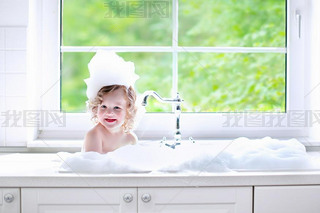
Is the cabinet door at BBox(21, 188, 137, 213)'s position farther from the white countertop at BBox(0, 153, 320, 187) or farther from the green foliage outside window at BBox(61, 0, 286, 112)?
the green foliage outside window at BBox(61, 0, 286, 112)

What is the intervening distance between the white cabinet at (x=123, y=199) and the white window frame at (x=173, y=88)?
1.98 ft

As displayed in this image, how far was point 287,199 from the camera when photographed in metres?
1.33

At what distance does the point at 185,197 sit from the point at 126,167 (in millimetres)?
216

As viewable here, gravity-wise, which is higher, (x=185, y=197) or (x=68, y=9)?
(x=68, y=9)

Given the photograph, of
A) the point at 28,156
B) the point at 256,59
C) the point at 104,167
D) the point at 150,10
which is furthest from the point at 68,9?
the point at 104,167

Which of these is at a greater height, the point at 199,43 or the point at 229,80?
the point at 199,43

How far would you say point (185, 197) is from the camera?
1307 mm

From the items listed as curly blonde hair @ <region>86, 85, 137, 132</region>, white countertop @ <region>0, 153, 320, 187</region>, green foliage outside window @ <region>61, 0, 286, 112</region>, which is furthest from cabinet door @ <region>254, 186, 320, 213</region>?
green foliage outside window @ <region>61, 0, 286, 112</region>

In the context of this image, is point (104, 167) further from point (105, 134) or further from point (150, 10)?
point (150, 10)

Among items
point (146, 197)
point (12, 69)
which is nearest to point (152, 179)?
point (146, 197)

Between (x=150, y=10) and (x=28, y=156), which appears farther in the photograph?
(x=150, y=10)

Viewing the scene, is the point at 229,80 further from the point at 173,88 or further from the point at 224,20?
the point at 173,88

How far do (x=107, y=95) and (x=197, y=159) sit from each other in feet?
1.38

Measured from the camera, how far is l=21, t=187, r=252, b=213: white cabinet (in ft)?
4.25
